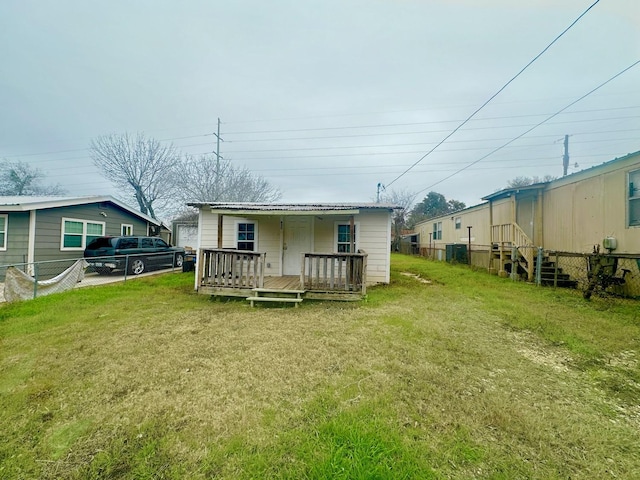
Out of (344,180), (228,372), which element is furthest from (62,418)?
(344,180)

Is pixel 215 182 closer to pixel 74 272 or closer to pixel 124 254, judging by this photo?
pixel 124 254

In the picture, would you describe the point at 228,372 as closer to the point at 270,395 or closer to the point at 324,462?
the point at 270,395

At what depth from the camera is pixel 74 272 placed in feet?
25.7

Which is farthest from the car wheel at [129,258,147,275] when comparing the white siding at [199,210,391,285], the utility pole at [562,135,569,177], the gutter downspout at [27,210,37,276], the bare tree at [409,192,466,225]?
the utility pole at [562,135,569,177]

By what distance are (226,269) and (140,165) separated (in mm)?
18980

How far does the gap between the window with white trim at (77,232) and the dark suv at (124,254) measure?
4.37 ft

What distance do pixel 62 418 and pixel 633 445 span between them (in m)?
4.56

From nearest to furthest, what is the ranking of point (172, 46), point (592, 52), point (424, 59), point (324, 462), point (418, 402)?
point (324, 462) < point (418, 402) < point (592, 52) < point (424, 59) < point (172, 46)

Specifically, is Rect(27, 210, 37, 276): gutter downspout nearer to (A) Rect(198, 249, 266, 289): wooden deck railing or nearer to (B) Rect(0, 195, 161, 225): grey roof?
(B) Rect(0, 195, 161, 225): grey roof

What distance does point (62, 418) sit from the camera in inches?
87.3

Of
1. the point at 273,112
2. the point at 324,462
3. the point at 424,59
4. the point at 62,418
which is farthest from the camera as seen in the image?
the point at 273,112

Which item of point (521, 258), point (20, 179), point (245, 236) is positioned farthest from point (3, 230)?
point (20, 179)


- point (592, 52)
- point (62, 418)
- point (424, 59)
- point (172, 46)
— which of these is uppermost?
point (172, 46)

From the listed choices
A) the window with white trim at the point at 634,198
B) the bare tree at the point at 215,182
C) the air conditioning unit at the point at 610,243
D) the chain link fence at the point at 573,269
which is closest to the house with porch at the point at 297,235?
the chain link fence at the point at 573,269
